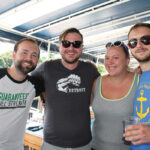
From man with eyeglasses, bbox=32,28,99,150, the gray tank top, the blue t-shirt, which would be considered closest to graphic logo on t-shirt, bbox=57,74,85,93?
man with eyeglasses, bbox=32,28,99,150

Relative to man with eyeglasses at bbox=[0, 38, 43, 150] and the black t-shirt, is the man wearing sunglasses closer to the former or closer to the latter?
the black t-shirt

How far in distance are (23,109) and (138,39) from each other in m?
1.54

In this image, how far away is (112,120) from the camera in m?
1.66

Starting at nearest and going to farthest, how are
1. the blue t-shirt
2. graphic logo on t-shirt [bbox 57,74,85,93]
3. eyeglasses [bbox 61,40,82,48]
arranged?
the blue t-shirt
graphic logo on t-shirt [bbox 57,74,85,93]
eyeglasses [bbox 61,40,82,48]

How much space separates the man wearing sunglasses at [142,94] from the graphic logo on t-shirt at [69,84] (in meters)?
0.68

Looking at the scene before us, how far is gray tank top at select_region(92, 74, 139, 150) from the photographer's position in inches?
63.7

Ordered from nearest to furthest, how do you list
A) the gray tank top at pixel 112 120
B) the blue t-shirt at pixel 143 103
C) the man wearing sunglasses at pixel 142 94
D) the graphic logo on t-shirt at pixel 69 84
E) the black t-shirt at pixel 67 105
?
the man wearing sunglasses at pixel 142 94 → the blue t-shirt at pixel 143 103 → the gray tank top at pixel 112 120 → the black t-shirt at pixel 67 105 → the graphic logo on t-shirt at pixel 69 84

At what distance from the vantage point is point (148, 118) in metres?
1.39

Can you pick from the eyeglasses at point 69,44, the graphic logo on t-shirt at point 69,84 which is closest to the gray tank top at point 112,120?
the graphic logo on t-shirt at point 69,84

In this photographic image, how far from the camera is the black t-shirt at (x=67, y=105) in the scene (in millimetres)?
1746

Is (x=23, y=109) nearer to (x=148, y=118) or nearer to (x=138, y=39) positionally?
(x=148, y=118)

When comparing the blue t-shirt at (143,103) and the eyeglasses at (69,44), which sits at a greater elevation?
the eyeglasses at (69,44)

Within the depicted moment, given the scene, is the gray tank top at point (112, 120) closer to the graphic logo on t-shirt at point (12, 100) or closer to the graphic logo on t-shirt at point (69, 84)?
the graphic logo on t-shirt at point (69, 84)

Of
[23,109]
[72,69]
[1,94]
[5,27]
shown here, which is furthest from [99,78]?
[5,27]
